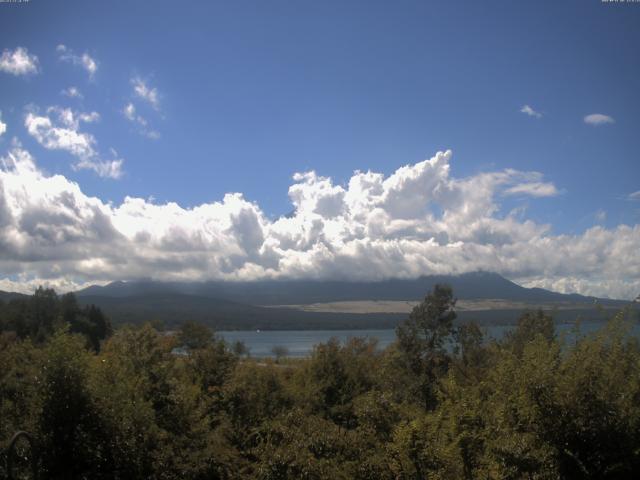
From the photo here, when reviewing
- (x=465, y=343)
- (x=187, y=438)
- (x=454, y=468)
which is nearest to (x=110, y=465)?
(x=187, y=438)

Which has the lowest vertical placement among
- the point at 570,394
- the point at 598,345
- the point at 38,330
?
the point at 38,330

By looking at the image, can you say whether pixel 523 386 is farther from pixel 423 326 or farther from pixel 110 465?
pixel 423 326

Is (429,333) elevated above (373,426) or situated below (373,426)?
above

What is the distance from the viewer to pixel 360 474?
13.5 meters

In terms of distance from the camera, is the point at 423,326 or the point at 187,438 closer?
the point at 187,438

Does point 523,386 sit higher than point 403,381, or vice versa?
point 523,386

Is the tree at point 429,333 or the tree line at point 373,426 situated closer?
the tree line at point 373,426

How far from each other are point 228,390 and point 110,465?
12.8m

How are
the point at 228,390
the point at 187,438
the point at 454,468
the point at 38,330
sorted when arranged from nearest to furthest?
the point at 454,468 < the point at 187,438 < the point at 228,390 < the point at 38,330

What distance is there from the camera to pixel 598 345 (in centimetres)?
1226

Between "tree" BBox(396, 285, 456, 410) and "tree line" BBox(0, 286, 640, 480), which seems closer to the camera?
"tree line" BBox(0, 286, 640, 480)

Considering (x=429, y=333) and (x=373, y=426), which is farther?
(x=429, y=333)

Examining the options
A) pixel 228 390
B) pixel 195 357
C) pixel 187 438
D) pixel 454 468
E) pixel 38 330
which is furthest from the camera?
pixel 38 330

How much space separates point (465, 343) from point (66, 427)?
3191 cm
